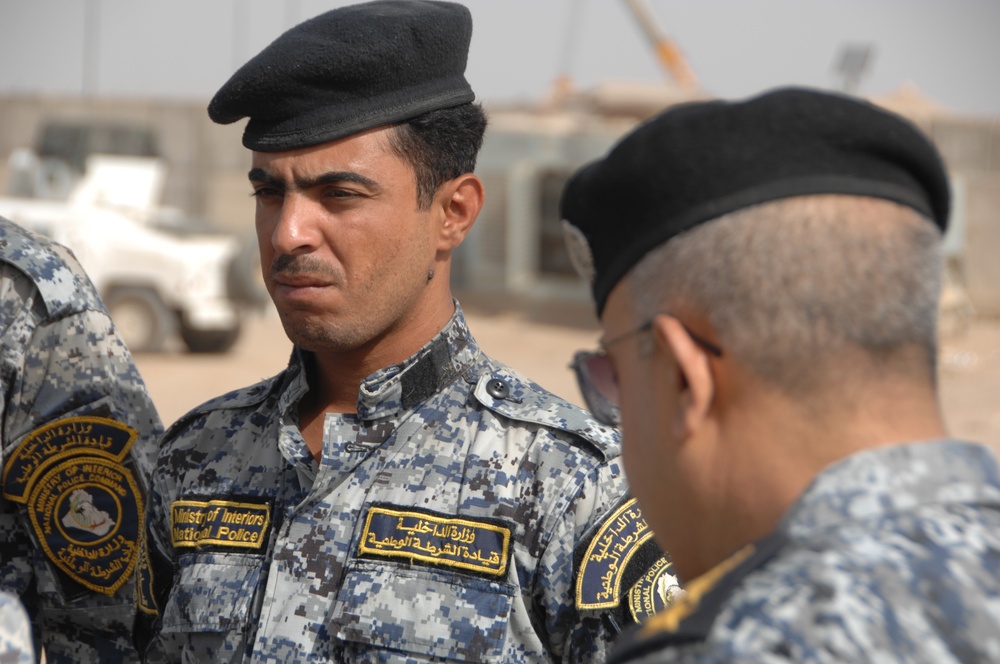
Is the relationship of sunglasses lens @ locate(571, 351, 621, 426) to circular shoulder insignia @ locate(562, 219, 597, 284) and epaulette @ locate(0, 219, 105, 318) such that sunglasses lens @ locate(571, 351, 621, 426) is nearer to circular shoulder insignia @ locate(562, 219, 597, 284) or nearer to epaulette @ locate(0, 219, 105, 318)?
circular shoulder insignia @ locate(562, 219, 597, 284)

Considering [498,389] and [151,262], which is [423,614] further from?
[151,262]

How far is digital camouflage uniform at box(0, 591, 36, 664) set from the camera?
52.1 inches

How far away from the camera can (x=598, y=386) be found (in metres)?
1.40

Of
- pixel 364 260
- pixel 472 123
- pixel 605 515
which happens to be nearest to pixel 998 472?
pixel 605 515

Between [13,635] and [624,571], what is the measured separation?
87cm

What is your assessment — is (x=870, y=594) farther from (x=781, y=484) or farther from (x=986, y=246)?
(x=986, y=246)

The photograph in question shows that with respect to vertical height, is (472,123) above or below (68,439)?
above

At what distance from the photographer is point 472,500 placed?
1861 mm

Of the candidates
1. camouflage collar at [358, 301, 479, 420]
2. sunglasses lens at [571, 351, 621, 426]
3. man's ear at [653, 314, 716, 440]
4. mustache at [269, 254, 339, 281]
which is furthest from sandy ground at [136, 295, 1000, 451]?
man's ear at [653, 314, 716, 440]

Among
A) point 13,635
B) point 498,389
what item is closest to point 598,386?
point 498,389

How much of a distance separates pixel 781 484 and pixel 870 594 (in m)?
0.18

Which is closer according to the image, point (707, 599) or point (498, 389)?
point (707, 599)

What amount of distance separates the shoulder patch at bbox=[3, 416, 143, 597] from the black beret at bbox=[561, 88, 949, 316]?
1.56 meters

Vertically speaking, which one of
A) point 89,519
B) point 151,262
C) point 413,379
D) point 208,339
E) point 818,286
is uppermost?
point 818,286
